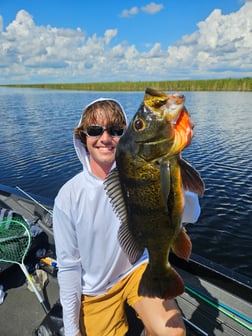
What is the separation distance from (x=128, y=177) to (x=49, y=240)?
3.28 meters

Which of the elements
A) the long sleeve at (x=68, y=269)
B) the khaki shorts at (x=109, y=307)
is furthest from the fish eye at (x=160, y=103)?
the khaki shorts at (x=109, y=307)

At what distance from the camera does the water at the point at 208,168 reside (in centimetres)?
723

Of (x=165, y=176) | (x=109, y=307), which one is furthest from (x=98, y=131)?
(x=109, y=307)

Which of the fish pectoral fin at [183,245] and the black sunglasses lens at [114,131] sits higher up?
the black sunglasses lens at [114,131]

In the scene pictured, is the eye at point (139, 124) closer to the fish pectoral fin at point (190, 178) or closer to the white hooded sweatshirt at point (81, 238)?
the fish pectoral fin at point (190, 178)

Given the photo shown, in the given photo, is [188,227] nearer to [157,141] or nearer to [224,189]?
[224,189]

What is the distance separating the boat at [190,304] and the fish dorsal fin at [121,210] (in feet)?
4.53

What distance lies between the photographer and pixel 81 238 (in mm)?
2652

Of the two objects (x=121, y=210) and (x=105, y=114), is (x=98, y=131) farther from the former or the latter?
(x=121, y=210)

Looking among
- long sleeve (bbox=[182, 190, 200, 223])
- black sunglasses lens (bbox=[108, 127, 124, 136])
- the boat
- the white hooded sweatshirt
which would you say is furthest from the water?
black sunglasses lens (bbox=[108, 127, 124, 136])

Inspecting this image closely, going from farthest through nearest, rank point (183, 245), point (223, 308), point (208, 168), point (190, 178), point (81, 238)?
point (208, 168) → point (223, 308) → point (81, 238) → point (183, 245) → point (190, 178)

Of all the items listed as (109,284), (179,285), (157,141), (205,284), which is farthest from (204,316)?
(157,141)

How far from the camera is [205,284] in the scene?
131 inches

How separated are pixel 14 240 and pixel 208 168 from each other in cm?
923
